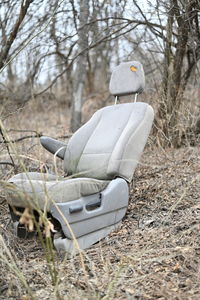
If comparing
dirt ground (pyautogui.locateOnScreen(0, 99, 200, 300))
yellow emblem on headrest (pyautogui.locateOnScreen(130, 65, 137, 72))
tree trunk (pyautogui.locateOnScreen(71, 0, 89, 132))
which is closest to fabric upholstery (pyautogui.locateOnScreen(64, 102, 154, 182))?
yellow emblem on headrest (pyautogui.locateOnScreen(130, 65, 137, 72))

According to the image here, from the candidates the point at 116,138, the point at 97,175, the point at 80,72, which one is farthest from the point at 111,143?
the point at 80,72

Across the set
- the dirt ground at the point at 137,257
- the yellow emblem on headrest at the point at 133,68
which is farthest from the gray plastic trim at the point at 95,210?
the yellow emblem on headrest at the point at 133,68

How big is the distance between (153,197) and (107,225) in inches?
26.0

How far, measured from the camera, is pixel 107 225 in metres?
2.54

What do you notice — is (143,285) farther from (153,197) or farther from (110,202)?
(153,197)

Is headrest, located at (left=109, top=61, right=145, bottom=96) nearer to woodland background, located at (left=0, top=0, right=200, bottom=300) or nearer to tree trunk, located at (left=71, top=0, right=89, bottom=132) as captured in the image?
woodland background, located at (left=0, top=0, right=200, bottom=300)

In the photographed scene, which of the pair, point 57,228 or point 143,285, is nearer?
point 143,285

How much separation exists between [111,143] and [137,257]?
3.00ft

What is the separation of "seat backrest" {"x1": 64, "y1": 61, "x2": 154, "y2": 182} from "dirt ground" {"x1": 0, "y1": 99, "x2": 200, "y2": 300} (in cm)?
40

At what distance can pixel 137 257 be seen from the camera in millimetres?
2119

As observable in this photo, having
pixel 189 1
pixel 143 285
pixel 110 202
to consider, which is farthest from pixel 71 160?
pixel 189 1

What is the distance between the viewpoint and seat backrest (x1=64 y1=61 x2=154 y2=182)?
2.63 m

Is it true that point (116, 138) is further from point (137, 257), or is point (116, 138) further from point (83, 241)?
point (137, 257)

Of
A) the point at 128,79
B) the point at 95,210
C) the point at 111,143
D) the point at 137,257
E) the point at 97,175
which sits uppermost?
the point at 128,79
